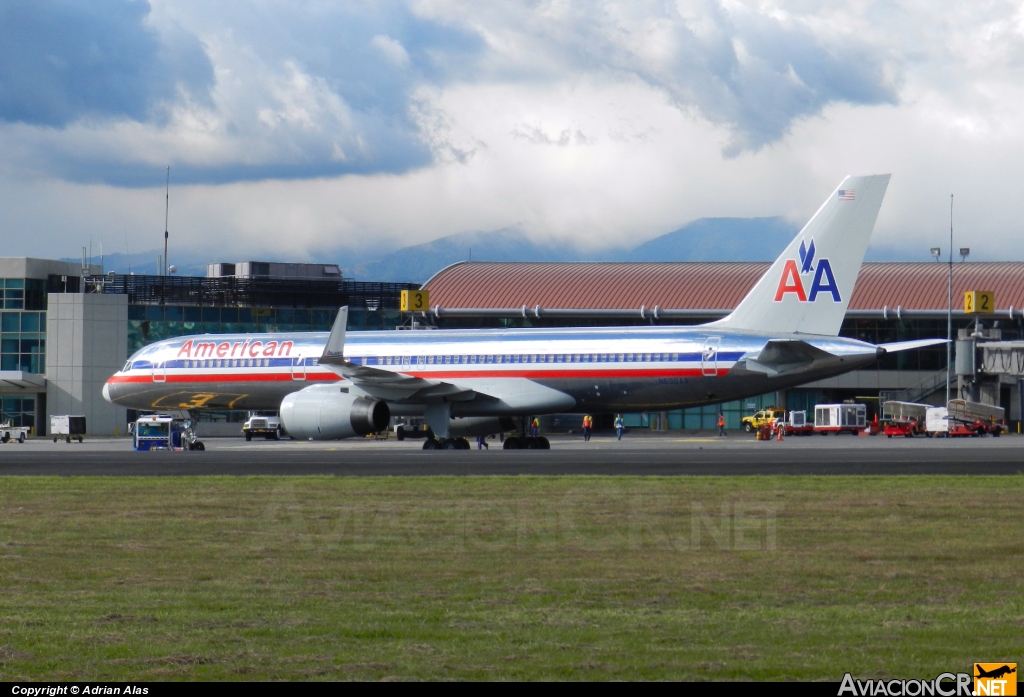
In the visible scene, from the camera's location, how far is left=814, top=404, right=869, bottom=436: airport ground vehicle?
76.1 metres

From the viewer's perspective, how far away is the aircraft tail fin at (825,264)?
43.4m

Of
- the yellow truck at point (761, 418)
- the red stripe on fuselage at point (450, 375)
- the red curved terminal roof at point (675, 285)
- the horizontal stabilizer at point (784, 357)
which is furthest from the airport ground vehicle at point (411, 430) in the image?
the horizontal stabilizer at point (784, 357)

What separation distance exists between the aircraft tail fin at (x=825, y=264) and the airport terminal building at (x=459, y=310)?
35681 millimetres

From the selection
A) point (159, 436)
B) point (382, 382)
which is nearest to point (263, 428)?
point (159, 436)

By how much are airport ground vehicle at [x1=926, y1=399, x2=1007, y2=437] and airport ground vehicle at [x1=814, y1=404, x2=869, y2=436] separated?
6412 millimetres

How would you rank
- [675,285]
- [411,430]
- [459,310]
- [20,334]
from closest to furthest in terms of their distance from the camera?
[411,430] → [20,334] → [675,285] → [459,310]

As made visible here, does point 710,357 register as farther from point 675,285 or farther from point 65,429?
point 675,285

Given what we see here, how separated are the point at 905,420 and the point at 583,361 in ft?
110

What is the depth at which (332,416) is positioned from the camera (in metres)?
44.6

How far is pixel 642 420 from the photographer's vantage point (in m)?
89.5

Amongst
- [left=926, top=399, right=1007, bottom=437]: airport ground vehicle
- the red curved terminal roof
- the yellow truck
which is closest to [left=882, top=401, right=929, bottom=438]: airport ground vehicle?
[left=926, top=399, right=1007, bottom=437]: airport ground vehicle

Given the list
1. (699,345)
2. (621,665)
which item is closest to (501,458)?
(699,345)

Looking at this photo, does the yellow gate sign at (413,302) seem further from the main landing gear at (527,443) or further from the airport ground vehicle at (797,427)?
the main landing gear at (527,443)

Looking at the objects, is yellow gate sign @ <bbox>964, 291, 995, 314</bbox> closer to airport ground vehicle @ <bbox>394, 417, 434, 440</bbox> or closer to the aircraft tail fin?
airport ground vehicle @ <bbox>394, 417, 434, 440</bbox>
